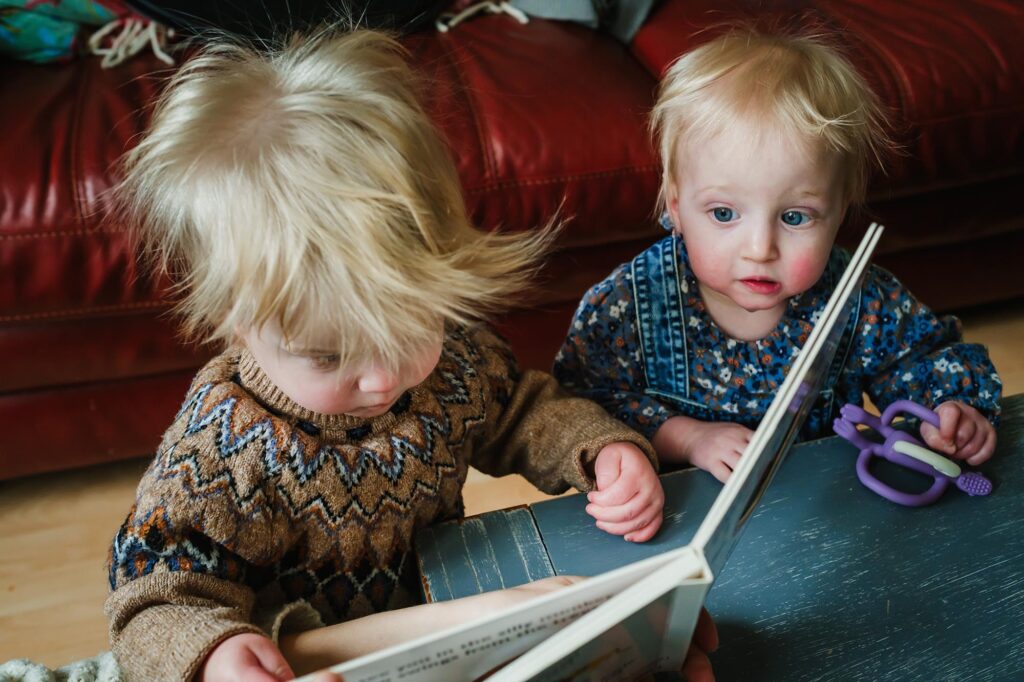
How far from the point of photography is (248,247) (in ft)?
1.84

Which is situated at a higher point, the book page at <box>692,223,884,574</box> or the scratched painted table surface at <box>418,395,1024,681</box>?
the book page at <box>692,223,884,574</box>

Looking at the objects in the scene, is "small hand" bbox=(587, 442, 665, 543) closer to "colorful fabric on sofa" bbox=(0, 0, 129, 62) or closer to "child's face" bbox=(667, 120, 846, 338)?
"child's face" bbox=(667, 120, 846, 338)

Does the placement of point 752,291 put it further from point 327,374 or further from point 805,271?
point 327,374

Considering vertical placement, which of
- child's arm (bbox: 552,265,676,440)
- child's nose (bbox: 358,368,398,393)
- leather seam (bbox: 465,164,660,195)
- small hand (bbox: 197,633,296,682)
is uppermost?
child's nose (bbox: 358,368,398,393)

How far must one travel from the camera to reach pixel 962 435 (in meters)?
0.74

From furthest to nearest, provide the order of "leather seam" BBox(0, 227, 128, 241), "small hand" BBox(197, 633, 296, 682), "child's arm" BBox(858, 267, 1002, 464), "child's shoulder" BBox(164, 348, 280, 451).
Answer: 1. "leather seam" BBox(0, 227, 128, 241)
2. "child's arm" BBox(858, 267, 1002, 464)
3. "child's shoulder" BBox(164, 348, 280, 451)
4. "small hand" BBox(197, 633, 296, 682)

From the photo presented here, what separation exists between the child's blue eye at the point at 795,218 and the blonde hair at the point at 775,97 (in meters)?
0.06

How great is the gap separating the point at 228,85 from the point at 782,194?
0.47 meters

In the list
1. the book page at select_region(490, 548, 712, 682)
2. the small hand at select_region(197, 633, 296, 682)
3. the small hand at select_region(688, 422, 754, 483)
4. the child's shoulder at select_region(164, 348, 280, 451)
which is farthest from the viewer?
the small hand at select_region(688, 422, 754, 483)

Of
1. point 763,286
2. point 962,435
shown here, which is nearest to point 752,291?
point 763,286

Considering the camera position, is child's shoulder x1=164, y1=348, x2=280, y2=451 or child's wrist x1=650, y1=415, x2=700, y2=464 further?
child's wrist x1=650, y1=415, x2=700, y2=464

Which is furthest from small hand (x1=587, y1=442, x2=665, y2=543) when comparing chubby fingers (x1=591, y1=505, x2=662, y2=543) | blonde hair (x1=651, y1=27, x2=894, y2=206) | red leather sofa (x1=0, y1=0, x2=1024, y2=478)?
red leather sofa (x1=0, y1=0, x2=1024, y2=478)

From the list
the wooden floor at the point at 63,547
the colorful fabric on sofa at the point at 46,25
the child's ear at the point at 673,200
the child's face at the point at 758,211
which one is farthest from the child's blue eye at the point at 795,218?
the colorful fabric on sofa at the point at 46,25

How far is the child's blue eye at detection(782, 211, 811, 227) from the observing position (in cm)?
81
